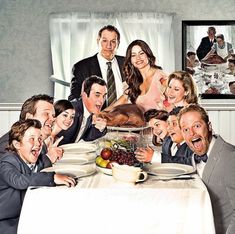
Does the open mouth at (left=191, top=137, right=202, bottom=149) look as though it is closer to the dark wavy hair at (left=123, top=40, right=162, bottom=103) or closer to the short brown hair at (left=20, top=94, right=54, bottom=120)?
the dark wavy hair at (left=123, top=40, right=162, bottom=103)

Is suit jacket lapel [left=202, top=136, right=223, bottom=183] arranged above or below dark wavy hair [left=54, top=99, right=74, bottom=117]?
below

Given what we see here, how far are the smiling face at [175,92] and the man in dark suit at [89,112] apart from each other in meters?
0.46

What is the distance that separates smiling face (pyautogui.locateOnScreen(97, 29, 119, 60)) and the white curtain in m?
0.04

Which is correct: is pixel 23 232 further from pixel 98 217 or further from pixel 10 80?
pixel 10 80

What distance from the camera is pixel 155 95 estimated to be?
3.73 meters

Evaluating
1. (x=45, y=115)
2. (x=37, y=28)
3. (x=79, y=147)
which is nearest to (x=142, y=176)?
(x=79, y=147)

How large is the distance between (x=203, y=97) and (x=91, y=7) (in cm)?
103

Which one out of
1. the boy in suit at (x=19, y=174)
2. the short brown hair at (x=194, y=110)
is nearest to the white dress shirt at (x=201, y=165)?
the short brown hair at (x=194, y=110)

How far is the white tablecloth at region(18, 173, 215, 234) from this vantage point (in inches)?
92.4

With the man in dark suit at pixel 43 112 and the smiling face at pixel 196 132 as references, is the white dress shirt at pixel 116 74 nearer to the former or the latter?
the man in dark suit at pixel 43 112

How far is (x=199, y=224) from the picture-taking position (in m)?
2.35

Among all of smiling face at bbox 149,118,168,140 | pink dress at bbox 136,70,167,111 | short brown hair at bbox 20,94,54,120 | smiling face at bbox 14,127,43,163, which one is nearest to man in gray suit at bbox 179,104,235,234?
smiling face at bbox 149,118,168,140

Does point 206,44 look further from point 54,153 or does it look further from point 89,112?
point 54,153

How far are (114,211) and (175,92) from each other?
148 cm
